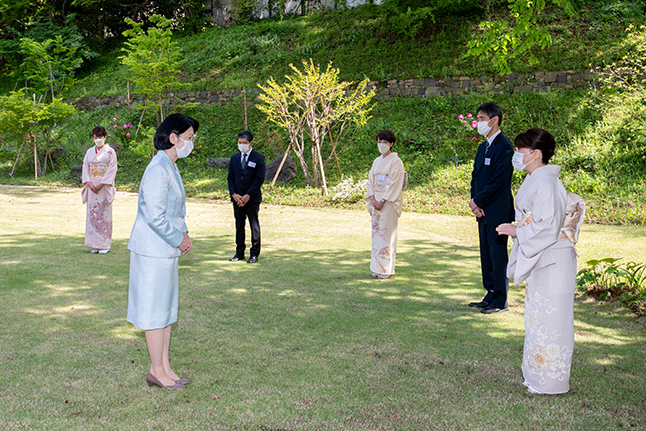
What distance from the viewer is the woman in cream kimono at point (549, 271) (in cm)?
340

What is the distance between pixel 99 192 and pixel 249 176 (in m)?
2.42

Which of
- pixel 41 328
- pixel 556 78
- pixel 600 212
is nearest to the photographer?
pixel 41 328

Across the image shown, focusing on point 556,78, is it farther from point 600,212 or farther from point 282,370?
point 282,370

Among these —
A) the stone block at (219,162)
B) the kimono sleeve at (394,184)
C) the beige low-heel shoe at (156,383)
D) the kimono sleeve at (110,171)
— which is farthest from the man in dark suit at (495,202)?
the stone block at (219,162)

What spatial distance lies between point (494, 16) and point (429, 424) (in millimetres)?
21057

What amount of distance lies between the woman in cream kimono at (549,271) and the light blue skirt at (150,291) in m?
2.37

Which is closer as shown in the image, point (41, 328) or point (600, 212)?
point (41, 328)

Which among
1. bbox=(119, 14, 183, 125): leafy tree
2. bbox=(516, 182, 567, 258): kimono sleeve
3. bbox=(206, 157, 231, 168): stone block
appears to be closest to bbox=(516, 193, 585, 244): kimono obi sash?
bbox=(516, 182, 567, 258): kimono sleeve

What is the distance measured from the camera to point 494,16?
20906 mm

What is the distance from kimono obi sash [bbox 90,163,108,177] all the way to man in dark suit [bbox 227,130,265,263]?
199cm

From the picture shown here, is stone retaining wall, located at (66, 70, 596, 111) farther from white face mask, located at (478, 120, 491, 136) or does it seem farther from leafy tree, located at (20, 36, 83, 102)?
white face mask, located at (478, 120, 491, 136)

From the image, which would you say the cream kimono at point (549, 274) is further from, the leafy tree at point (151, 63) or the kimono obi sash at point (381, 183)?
the leafy tree at point (151, 63)

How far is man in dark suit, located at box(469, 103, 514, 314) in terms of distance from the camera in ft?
17.8

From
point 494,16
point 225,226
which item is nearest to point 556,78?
point 494,16
